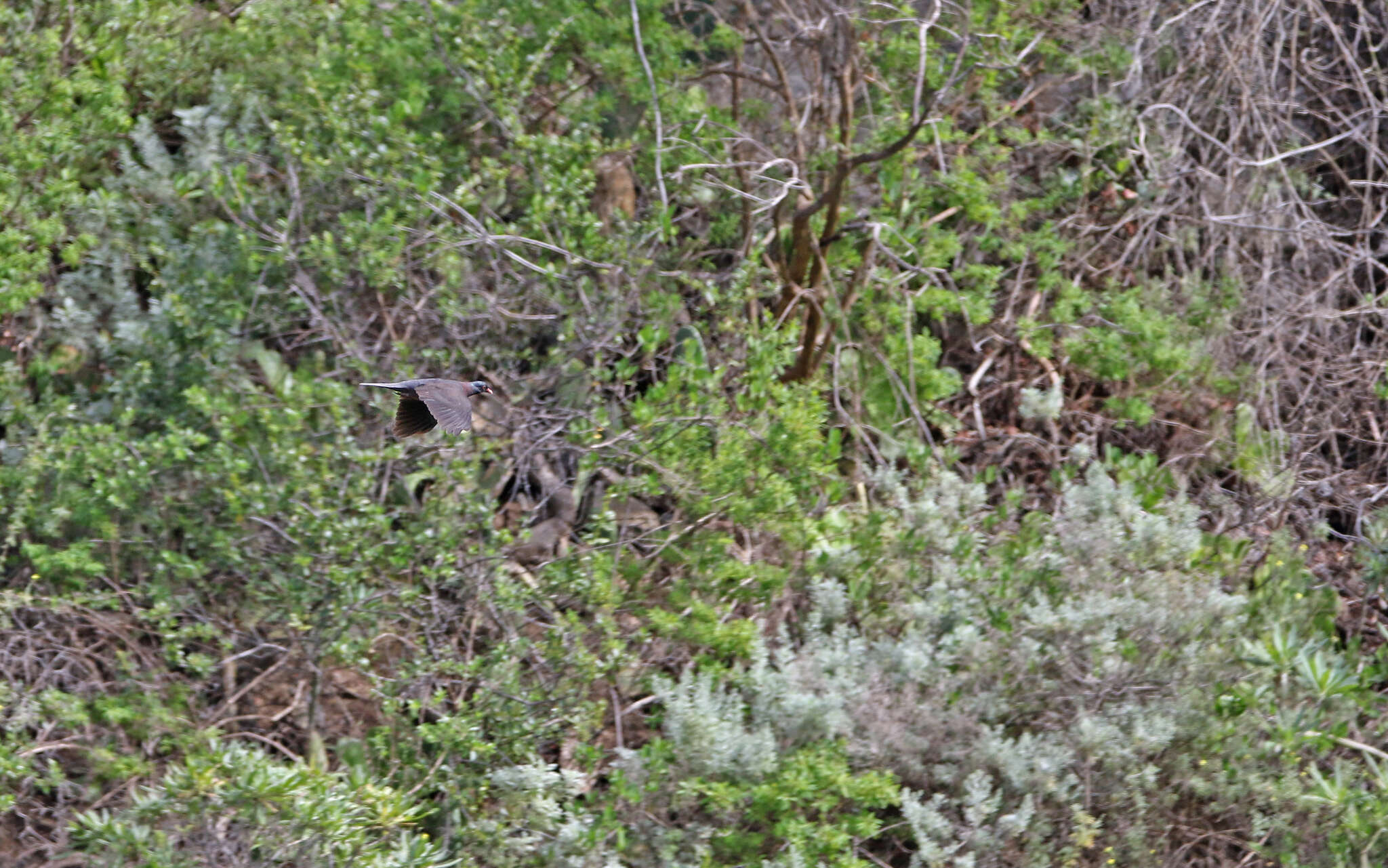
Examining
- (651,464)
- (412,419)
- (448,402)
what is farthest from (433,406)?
(651,464)

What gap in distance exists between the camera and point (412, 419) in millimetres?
A: 3586

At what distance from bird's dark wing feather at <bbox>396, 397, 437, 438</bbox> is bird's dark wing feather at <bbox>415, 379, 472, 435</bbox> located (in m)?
0.04

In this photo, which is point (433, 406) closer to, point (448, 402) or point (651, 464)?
point (448, 402)

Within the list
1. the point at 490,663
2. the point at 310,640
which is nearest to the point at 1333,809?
the point at 490,663

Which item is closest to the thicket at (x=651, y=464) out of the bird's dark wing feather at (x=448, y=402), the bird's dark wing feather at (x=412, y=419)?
the bird's dark wing feather at (x=412, y=419)

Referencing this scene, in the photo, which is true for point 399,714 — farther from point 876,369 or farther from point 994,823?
point 876,369

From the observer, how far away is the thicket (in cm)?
466

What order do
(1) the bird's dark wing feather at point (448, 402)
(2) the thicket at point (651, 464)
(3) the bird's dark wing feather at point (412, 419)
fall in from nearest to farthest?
(1) the bird's dark wing feather at point (448, 402) → (3) the bird's dark wing feather at point (412, 419) → (2) the thicket at point (651, 464)

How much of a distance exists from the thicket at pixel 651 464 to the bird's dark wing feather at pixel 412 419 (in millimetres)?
1282

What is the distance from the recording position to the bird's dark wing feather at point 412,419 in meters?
3.50

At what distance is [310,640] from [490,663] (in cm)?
→ 69

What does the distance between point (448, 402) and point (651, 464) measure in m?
1.60

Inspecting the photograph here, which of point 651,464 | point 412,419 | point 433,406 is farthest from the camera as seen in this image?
point 651,464

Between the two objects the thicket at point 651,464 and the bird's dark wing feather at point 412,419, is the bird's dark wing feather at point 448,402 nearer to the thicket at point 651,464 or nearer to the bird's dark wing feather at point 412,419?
the bird's dark wing feather at point 412,419
